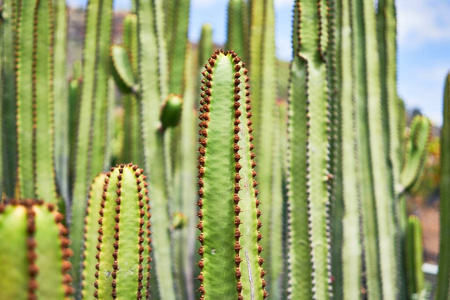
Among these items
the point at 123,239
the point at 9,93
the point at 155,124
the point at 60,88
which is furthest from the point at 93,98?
the point at 123,239

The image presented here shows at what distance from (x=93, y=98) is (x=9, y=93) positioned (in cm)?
53

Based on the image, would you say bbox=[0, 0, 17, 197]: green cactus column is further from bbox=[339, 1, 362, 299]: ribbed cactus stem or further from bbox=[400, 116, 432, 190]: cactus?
bbox=[400, 116, 432, 190]: cactus

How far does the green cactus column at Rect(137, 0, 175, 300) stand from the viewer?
272 cm

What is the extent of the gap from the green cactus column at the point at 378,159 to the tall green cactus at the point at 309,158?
64 centimetres

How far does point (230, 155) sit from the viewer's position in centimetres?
152

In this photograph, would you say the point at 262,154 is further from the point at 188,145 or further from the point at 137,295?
the point at 137,295

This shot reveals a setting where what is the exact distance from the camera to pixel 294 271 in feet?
7.40

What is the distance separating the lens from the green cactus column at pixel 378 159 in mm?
2877

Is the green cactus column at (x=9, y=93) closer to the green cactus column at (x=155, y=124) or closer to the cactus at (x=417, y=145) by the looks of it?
the green cactus column at (x=155, y=124)

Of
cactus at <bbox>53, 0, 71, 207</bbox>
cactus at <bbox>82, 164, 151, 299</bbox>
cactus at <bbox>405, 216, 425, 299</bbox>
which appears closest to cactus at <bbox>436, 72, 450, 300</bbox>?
cactus at <bbox>405, 216, 425, 299</bbox>

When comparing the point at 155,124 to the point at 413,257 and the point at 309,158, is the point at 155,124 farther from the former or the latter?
the point at 413,257

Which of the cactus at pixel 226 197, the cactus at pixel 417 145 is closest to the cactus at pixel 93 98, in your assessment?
the cactus at pixel 226 197

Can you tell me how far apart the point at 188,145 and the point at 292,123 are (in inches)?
75.6

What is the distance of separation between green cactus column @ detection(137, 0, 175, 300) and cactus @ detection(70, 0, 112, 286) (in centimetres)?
48
